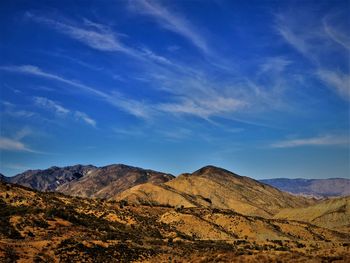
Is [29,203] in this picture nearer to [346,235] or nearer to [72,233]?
[72,233]

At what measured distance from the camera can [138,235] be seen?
54594 millimetres

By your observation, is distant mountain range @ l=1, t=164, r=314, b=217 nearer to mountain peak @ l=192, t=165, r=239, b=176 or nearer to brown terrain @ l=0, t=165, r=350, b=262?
mountain peak @ l=192, t=165, r=239, b=176

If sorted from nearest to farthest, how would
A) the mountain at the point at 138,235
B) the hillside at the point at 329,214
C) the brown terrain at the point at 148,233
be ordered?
1. the mountain at the point at 138,235
2. the brown terrain at the point at 148,233
3. the hillside at the point at 329,214

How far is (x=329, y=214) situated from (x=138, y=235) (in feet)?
176

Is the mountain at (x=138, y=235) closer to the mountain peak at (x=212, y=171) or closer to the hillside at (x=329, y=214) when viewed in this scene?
the hillside at (x=329, y=214)

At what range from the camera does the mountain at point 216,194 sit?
122 meters

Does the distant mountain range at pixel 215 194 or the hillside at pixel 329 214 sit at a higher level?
the distant mountain range at pixel 215 194

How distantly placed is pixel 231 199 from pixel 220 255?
9601 centimetres

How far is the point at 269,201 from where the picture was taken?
463 feet

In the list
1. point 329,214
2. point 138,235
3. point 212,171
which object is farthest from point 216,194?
point 138,235

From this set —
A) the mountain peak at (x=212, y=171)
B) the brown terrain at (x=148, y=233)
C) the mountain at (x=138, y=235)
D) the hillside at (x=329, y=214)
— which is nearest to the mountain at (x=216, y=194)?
the mountain peak at (x=212, y=171)

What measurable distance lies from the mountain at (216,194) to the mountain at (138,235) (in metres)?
47.8

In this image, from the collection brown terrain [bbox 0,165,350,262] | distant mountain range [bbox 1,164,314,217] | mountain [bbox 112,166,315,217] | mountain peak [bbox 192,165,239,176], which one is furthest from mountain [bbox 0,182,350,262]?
mountain peak [bbox 192,165,239,176]

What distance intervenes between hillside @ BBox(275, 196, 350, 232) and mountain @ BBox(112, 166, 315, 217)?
11.9 metres
